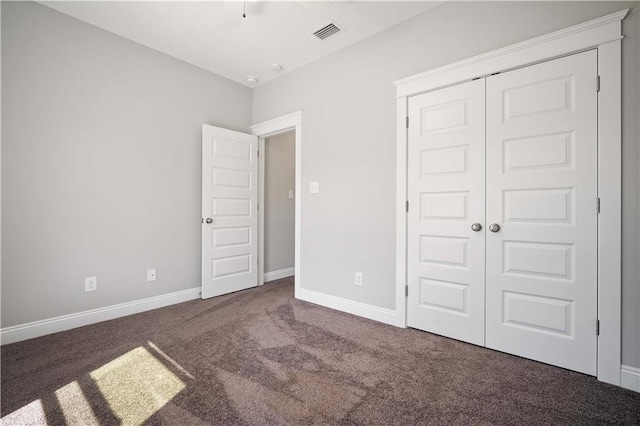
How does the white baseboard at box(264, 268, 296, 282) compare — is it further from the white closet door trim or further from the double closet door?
the white closet door trim

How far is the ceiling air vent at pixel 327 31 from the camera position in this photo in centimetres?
263

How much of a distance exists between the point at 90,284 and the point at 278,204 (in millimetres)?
2405

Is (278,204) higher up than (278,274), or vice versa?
Result: (278,204)

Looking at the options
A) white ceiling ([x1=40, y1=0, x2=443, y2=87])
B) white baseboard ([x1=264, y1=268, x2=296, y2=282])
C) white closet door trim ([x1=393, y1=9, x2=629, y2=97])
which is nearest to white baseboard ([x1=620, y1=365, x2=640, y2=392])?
white closet door trim ([x1=393, y1=9, x2=629, y2=97])

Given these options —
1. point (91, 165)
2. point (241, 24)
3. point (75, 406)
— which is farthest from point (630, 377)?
point (91, 165)

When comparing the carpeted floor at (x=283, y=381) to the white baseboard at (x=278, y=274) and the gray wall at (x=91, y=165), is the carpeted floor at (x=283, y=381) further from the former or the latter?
the white baseboard at (x=278, y=274)

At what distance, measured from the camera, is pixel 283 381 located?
1725 millimetres

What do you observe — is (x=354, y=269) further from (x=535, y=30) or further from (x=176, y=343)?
(x=535, y=30)

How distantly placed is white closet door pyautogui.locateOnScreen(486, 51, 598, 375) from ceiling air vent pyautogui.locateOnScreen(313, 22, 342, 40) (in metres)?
1.42

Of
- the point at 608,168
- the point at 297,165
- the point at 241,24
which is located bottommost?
the point at 608,168

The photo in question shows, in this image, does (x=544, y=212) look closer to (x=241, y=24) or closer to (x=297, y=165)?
(x=297, y=165)

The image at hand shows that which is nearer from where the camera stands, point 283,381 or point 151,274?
point 283,381

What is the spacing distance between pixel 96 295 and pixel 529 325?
3.56 metres

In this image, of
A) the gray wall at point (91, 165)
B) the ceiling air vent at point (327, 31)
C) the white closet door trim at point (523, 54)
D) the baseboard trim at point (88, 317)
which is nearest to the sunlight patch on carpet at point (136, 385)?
the baseboard trim at point (88, 317)
